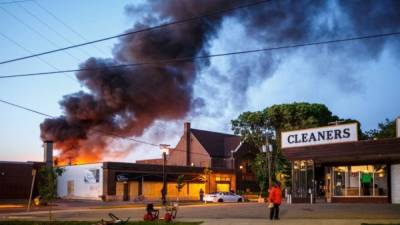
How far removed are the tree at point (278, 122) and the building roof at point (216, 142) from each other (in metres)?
16.9

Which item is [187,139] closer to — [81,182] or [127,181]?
[127,181]

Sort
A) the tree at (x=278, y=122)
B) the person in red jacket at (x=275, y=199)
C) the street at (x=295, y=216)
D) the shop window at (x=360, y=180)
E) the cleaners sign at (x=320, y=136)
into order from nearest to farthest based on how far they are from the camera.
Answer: the street at (x=295, y=216)
the person in red jacket at (x=275, y=199)
the cleaners sign at (x=320, y=136)
the shop window at (x=360, y=180)
the tree at (x=278, y=122)

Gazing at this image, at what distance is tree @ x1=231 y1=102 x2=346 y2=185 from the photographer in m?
64.8

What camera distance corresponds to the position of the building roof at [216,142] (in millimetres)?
85125

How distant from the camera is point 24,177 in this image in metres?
67.2

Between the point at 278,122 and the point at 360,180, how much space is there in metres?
23.5

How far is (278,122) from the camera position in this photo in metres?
66.2

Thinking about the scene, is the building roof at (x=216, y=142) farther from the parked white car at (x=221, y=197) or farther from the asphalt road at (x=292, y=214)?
the asphalt road at (x=292, y=214)

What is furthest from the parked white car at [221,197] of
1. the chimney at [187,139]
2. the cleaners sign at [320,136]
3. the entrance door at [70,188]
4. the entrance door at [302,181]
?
the chimney at [187,139]

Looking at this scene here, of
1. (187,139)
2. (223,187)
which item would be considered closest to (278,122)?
(223,187)

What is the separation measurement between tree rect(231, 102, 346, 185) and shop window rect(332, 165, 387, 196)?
1849 centimetres

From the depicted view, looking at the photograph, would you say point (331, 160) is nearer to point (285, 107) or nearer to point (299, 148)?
point (299, 148)

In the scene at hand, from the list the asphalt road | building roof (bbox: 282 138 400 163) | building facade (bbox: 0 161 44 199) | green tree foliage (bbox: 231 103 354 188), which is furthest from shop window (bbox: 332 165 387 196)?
building facade (bbox: 0 161 44 199)

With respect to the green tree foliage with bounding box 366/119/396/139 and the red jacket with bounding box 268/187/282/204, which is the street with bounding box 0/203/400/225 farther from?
the green tree foliage with bounding box 366/119/396/139
